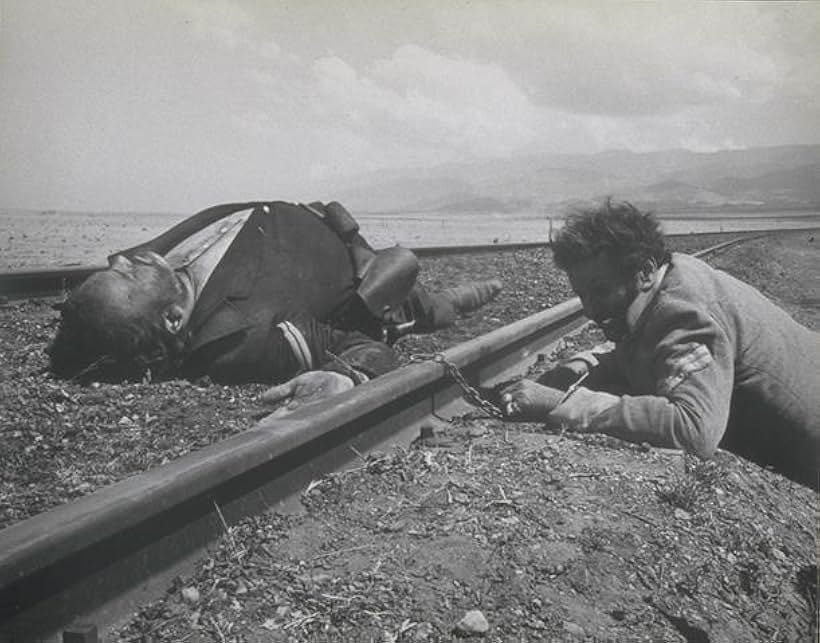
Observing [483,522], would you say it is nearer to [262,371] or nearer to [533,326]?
[262,371]

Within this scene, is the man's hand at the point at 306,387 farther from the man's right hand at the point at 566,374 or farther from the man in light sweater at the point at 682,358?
the man's right hand at the point at 566,374

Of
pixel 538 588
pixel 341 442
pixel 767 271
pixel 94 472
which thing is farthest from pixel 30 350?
pixel 767 271

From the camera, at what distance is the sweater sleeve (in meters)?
2.65

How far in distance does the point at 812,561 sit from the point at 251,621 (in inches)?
70.2

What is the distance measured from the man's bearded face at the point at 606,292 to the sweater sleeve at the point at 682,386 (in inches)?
4.9

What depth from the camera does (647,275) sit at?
2.92m

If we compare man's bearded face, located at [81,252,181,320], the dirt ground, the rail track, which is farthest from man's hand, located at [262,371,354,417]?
man's bearded face, located at [81,252,181,320]

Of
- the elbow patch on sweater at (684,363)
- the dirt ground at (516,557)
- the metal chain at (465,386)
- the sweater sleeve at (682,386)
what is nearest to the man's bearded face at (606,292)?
the sweater sleeve at (682,386)

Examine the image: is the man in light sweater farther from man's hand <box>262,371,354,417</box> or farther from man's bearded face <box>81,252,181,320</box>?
man's bearded face <box>81,252,181,320</box>

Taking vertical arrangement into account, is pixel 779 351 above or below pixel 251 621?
above

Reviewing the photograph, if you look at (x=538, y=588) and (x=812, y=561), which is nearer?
(x=538, y=588)

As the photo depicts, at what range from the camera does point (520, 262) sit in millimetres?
10422

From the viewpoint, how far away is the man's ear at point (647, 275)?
291cm

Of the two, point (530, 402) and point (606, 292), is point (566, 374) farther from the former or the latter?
point (606, 292)
